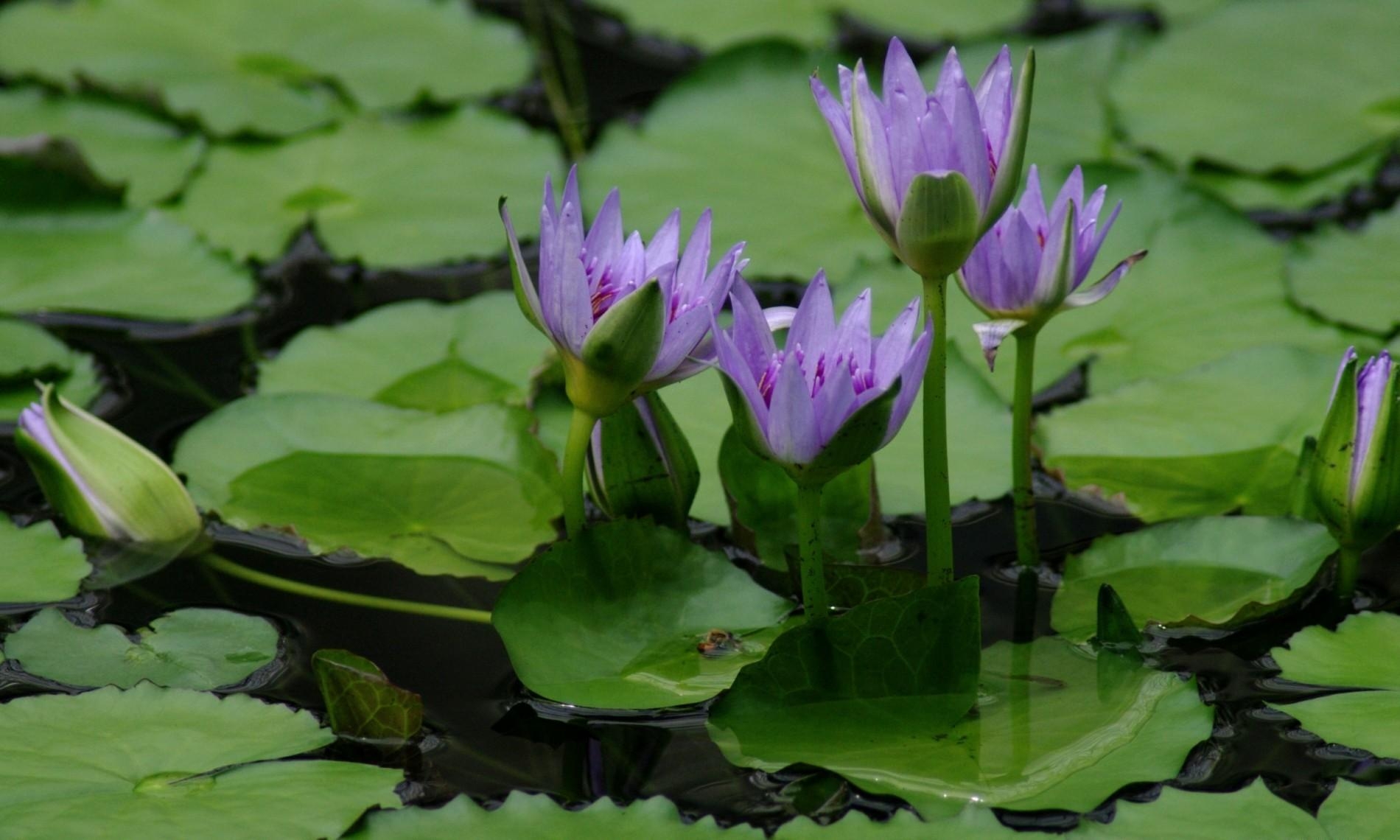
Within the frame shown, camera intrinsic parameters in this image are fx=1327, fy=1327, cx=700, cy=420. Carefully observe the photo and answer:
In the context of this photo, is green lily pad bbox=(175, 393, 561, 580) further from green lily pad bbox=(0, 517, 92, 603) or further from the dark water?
green lily pad bbox=(0, 517, 92, 603)

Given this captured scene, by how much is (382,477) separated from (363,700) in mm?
460

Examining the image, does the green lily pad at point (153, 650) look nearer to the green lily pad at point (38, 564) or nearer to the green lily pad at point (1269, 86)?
the green lily pad at point (38, 564)

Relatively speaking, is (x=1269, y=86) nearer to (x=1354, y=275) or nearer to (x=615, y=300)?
(x=1354, y=275)

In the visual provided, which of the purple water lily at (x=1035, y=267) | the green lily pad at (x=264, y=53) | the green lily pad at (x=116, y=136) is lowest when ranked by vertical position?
the purple water lily at (x=1035, y=267)

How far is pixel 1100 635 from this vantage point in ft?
4.93

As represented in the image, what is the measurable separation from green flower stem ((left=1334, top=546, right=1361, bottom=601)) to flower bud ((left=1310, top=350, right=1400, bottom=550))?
0.04 metres

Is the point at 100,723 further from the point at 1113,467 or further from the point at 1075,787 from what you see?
the point at 1113,467

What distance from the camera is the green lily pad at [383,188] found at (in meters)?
2.45

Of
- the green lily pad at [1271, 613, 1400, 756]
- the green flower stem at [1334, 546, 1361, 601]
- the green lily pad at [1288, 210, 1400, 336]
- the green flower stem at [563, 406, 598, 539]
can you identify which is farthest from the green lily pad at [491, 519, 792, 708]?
the green lily pad at [1288, 210, 1400, 336]

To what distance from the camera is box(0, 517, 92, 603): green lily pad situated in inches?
65.1

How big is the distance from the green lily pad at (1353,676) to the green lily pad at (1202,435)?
0.23 metres

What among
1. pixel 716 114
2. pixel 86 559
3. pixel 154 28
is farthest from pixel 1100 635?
pixel 154 28

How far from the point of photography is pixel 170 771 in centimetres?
135

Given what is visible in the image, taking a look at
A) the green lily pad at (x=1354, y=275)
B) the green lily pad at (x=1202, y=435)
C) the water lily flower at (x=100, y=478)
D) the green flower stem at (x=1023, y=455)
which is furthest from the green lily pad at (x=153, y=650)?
the green lily pad at (x=1354, y=275)
